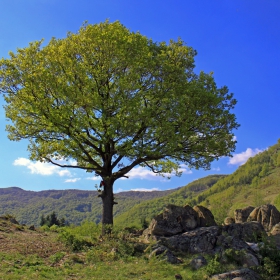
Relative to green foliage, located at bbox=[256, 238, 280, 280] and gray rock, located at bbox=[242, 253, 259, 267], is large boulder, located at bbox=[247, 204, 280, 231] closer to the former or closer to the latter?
gray rock, located at bbox=[242, 253, 259, 267]

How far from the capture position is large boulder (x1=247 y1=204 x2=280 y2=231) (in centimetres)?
2725

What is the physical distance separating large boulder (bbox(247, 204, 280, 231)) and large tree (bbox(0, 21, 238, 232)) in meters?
10.9

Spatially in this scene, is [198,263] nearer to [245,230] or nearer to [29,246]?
[245,230]

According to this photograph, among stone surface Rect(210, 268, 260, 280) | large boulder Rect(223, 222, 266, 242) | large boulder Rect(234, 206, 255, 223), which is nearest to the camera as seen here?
stone surface Rect(210, 268, 260, 280)

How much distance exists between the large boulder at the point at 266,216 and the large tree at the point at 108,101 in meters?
10.9

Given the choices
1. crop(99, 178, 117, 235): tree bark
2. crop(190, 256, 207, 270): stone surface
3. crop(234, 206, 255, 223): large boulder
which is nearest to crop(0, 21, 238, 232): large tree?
crop(99, 178, 117, 235): tree bark

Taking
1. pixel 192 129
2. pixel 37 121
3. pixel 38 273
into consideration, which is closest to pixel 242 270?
pixel 38 273

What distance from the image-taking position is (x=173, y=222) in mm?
20969

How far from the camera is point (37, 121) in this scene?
2025 cm

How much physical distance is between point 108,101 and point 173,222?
34.3 feet

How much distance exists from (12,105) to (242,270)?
1890 centimetres

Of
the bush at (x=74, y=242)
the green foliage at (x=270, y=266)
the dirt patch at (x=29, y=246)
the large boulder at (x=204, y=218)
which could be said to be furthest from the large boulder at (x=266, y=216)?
the dirt patch at (x=29, y=246)

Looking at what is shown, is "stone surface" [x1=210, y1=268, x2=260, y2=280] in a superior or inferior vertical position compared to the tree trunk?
inferior

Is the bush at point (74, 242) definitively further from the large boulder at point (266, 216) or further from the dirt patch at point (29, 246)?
the large boulder at point (266, 216)
